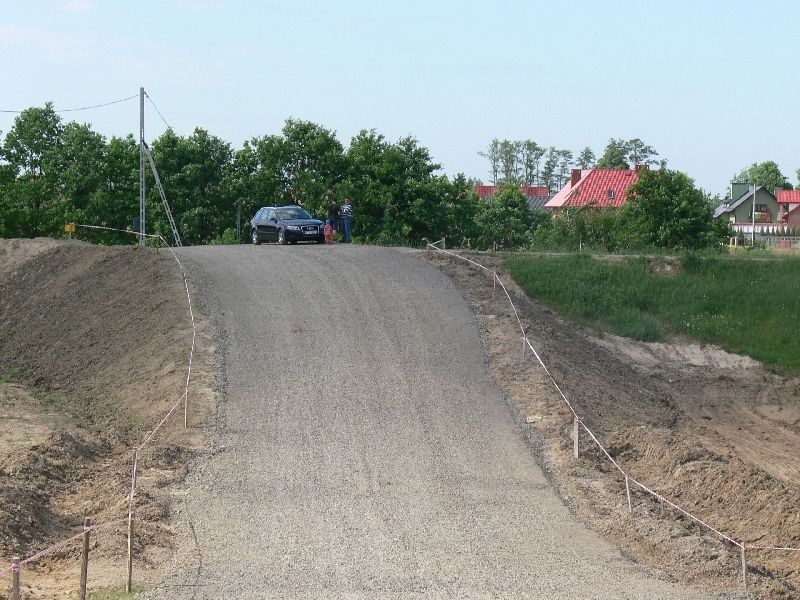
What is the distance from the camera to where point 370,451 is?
18109 millimetres

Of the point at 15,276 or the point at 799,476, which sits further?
the point at 15,276

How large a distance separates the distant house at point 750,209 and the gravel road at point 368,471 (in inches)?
3188

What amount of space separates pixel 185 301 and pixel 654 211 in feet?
86.0

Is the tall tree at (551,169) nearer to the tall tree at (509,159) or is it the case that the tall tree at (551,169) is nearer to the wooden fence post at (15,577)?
the tall tree at (509,159)

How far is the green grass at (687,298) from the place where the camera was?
1211 inches

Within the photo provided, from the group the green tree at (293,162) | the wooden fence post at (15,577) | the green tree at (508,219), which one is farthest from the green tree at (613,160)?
the wooden fence post at (15,577)

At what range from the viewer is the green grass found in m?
30.8

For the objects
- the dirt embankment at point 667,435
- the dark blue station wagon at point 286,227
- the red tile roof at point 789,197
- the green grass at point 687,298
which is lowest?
the dirt embankment at point 667,435

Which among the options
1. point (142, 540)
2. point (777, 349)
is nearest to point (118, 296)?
point (142, 540)

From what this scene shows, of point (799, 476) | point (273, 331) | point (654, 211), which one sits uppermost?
point (654, 211)

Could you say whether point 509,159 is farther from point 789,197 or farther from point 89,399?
point 89,399

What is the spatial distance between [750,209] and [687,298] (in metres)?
80.9

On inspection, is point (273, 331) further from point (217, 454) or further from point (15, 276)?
point (15, 276)

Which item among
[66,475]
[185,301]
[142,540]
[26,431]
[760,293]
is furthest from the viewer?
[760,293]
